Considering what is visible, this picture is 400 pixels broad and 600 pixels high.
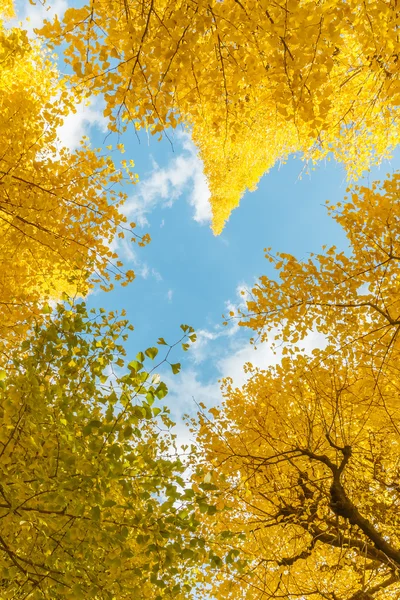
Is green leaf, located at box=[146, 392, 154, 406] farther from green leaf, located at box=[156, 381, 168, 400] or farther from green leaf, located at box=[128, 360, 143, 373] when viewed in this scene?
green leaf, located at box=[128, 360, 143, 373]

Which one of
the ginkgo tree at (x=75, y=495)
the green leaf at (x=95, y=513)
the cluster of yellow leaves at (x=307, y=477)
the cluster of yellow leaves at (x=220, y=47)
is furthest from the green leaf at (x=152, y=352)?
the cluster of yellow leaves at (x=307, y=477)

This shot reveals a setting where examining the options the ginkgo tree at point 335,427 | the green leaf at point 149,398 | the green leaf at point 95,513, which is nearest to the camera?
the green leaf at point 95,513

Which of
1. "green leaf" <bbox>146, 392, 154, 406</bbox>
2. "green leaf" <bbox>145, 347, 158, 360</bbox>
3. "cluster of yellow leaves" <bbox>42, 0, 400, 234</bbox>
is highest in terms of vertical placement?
"cluster of yellow leaves" <bbox>42, 0, 400, 234</bbox>

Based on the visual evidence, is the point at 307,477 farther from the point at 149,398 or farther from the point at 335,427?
the point at 149,398

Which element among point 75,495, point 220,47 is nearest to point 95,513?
point 75,495

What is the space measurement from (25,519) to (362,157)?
948cm

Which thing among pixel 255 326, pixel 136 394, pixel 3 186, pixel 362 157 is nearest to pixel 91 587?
pixel 136 394

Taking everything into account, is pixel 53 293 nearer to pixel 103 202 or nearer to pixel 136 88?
pixel 103 202

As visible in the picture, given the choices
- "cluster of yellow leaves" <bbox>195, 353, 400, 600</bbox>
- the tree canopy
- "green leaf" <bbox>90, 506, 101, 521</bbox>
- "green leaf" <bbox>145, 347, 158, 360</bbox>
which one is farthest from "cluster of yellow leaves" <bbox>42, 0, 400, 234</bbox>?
"cluster of yellow leaves" <bbox>195, 353, 400, 600</bbox>

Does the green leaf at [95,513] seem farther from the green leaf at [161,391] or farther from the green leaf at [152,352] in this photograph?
the green leaf at [152,352]

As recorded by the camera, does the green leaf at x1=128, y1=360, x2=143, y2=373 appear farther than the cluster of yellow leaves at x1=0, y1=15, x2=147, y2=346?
No

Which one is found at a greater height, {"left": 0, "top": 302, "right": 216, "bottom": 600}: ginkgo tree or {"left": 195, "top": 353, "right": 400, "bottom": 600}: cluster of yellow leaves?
{"left": 195, "top": 353, "right": 400, "bottom": 600}: cluster of yellow leaves

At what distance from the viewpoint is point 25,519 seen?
2.47m

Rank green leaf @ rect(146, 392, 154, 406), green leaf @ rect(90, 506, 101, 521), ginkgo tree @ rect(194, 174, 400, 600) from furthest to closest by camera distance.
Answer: ginkgo tree @ rect(194, 174, 400, 600) → green leaf @ rect(146, 392, 154, 406) → green leaf @ rect(90, 506, 101, 521)
